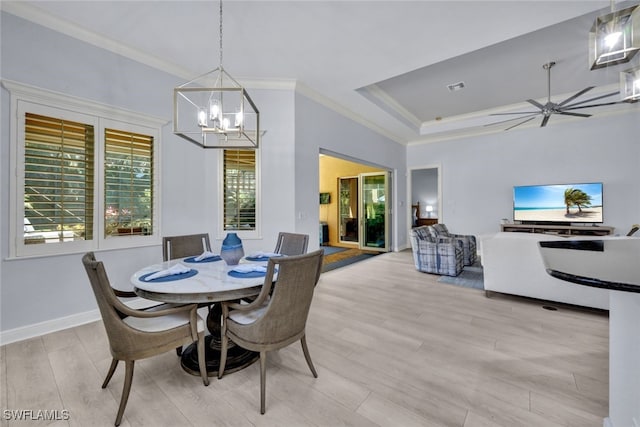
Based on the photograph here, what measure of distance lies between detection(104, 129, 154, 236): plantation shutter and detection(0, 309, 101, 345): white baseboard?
0.87 metres

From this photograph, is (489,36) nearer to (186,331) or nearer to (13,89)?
(186,331)

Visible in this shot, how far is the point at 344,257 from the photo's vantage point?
6129mm

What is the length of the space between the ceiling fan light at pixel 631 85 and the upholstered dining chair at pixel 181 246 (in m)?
3.66

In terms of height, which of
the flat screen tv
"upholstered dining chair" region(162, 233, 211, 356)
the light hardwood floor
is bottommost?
the light hardwood floor

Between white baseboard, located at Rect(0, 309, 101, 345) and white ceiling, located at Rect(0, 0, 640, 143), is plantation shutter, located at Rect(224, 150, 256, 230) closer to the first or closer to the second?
white ceiling, located at Rect(0, 0, 640, 143)

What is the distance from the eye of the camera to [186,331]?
5.44 ft

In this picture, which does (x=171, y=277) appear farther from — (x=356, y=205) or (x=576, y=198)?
(x=576, y=198)

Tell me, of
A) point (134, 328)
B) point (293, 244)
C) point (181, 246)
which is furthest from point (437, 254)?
point (134, 328)

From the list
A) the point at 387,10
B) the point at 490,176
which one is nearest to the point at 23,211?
the point at 387,10

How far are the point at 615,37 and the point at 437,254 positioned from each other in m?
3.50

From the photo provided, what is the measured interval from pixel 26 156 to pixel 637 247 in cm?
474

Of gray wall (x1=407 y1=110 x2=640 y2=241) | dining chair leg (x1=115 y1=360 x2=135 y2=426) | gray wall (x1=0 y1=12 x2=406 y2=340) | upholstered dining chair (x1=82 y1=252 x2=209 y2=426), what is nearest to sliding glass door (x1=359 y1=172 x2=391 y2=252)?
gray wall (x1=407 y1=110 x2=640 y2=241)

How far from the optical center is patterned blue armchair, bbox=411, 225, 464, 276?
4301mm

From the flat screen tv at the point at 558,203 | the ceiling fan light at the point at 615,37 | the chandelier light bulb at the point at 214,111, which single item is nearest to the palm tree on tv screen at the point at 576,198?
the flat screen tv at the point at 558,203
